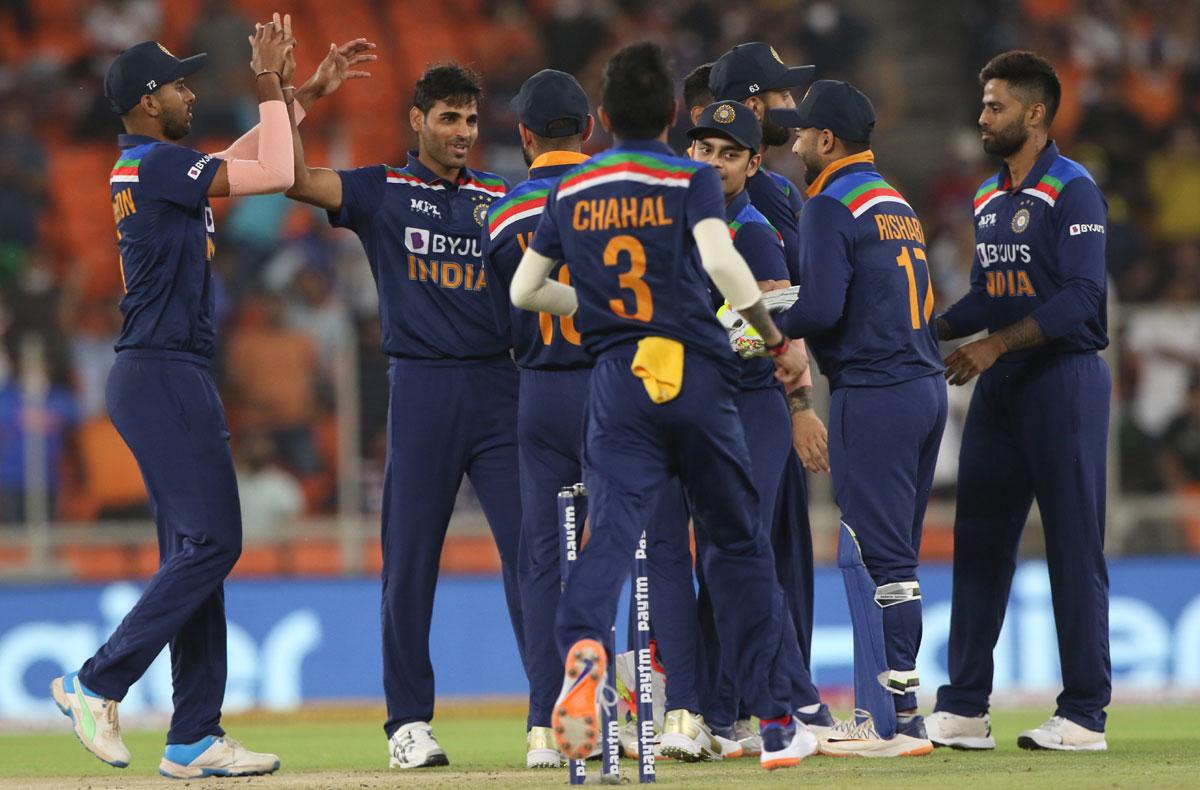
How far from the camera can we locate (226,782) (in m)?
6.75

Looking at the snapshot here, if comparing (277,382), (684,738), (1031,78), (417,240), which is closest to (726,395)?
(684,738)

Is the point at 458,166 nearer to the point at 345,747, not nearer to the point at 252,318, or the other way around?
the point at 345,747

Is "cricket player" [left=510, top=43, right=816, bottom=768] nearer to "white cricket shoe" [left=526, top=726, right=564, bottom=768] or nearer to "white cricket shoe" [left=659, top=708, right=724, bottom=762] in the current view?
"white cricket shoe" [left=659, top=708, right=724, bottom=762]

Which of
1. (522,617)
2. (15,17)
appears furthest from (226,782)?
(15,17)

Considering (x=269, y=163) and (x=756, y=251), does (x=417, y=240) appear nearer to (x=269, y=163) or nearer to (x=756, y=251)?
(x=269, y=163)

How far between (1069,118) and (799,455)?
1026 centimetres

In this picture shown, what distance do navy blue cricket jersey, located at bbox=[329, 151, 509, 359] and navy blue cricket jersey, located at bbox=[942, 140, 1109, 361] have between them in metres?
2.13

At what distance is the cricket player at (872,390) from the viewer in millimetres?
7020

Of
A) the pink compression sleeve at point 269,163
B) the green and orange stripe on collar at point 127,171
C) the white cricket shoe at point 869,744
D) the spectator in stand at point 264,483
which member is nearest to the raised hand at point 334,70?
the pink compression sleeve at point 269,163

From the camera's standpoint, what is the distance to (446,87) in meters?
7.42

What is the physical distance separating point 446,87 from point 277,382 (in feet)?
19.4

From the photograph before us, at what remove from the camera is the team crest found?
768 centimetres

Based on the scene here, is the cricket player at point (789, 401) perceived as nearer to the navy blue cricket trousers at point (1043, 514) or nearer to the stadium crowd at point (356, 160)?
the navy blue cricket trousers at point (1043, 514)

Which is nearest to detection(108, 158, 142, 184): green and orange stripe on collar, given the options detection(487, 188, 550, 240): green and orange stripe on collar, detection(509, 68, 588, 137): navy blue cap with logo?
detection(487, 188, 550, 240): green and orange stripe on collar
